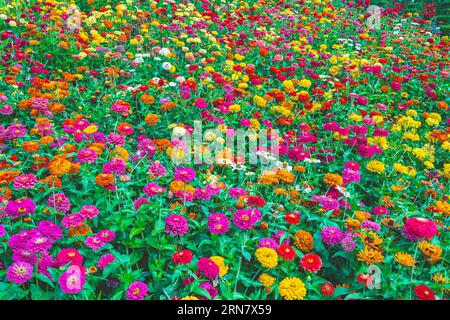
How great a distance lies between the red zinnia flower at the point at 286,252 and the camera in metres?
2.32

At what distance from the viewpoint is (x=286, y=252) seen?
92.0 inches

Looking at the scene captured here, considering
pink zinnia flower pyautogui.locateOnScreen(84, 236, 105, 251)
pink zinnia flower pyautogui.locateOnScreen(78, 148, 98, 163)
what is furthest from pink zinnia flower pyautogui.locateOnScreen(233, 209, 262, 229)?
pink zinnia flower pyautogui.locateOnScreen(78, 148, 98, 163)

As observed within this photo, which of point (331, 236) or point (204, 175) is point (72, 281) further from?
point (331, 236)

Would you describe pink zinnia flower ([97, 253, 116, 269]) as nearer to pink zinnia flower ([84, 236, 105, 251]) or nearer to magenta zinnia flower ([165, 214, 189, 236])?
pink zinnia flower ([84, 236, 105, 251])

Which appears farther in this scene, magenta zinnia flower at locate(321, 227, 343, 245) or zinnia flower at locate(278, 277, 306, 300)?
magenta zinnia flower at locate(321, 227, 343, 245)

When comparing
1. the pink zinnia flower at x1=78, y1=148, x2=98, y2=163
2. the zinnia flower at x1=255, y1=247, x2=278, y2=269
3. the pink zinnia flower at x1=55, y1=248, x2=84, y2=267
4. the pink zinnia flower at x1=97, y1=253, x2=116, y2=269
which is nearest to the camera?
the pink zinnia flower at x1=55, y1=248, x2=84, y2=267

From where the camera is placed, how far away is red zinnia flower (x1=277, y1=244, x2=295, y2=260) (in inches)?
91.4

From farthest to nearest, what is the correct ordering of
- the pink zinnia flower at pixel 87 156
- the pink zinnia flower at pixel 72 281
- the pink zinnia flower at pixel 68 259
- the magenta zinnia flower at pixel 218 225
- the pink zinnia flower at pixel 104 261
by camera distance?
the pink zinnia flower at pixel 87 156, the magenta zinnia flower at pixel 218 225, the pink zinnia flower at pixel 104 261, the pink zinnia flower at pixel 68 259, the pink zinnia flower at pixel 72 281

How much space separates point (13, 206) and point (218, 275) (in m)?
1.34

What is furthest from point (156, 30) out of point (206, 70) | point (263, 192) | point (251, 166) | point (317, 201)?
point (317, 201)

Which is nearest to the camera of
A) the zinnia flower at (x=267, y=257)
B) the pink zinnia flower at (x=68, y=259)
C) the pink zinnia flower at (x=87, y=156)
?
the pink zinnia flower at (x=68, y=259)

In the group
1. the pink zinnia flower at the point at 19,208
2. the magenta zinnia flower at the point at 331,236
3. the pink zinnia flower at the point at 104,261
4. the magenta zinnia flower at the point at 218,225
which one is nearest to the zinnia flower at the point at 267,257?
the magenta zinnia flower at the point at 218,225

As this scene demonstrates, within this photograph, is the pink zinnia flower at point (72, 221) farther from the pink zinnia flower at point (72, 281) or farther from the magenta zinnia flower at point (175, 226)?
the magenta zinnia flower at point (175, 226)

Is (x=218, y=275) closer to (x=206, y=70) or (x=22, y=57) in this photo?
(x=206, y=70)
